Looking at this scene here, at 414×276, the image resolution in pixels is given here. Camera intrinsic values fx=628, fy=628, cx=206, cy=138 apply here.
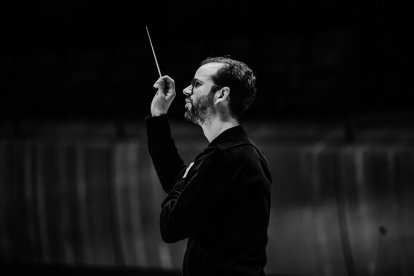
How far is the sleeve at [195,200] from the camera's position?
121 cm

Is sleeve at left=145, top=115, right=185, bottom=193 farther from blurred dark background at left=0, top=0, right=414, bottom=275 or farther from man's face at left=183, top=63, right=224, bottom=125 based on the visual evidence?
blurred dark background at left=0, top=0, right=414, bottom=275

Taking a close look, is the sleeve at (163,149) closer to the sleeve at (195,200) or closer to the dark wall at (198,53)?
the sleeve at (195,200)

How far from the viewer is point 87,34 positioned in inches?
142

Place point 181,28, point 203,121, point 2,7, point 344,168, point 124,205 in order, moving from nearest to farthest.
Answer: point 203,121
point 344,168
point 124,205
point 181,28
point 2,7

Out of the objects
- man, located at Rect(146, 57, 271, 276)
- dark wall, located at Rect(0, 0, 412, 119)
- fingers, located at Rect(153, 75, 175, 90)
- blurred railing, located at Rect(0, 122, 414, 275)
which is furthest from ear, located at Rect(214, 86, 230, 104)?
dark wall, located at Rect(0, 0, 412, 119)

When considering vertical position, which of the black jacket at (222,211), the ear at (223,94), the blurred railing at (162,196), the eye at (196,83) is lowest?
the blurred railing at (162,196)

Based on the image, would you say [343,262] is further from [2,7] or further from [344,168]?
[2,7]

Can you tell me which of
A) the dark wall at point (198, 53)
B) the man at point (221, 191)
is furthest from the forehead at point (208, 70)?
the dark wall at point (198, 53)

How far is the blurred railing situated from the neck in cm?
129

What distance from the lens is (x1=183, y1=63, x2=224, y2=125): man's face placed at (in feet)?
4.34

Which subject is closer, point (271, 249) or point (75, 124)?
point (271, 249)

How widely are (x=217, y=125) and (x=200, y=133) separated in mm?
1546

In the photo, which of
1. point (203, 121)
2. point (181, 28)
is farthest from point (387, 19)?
point (203, 121)

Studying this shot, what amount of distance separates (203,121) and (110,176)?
5.50 feet
